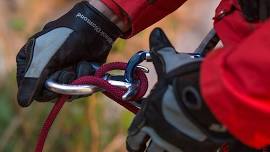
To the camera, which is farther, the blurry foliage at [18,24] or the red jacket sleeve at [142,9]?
the blurry foliage at [18,24]

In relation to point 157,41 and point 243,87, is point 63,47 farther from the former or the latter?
point 243,87

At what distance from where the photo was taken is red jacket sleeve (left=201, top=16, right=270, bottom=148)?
1124 millimetres

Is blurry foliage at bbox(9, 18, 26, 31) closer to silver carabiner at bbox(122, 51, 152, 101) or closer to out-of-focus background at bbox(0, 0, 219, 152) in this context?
out-of-focus background at bbox(0, 0, 219, 152)

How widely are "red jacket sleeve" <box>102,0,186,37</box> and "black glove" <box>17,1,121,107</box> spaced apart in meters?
0.04

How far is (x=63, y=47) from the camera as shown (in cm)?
156

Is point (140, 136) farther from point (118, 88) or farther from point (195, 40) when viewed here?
point (195, 40)

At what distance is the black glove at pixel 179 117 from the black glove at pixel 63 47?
0.31 m

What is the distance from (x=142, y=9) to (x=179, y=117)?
421mm

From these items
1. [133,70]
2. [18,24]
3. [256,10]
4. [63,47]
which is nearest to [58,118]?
[18,24]

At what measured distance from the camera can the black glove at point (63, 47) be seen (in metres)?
1.51

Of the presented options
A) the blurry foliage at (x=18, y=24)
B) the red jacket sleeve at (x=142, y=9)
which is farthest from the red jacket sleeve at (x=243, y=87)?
the blurry foliage at (x=18, y=24)

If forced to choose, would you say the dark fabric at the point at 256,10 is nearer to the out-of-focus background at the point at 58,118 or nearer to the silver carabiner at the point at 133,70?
the silver carabiner at the point at 133,70

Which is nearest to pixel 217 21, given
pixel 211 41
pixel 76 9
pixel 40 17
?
pixel 211 41

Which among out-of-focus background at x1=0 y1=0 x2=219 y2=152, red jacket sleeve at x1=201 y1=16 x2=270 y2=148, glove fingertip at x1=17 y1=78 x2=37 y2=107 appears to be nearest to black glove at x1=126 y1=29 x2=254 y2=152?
red jacket sleeve at x1=201 y1=16 x2=270 y2=148
